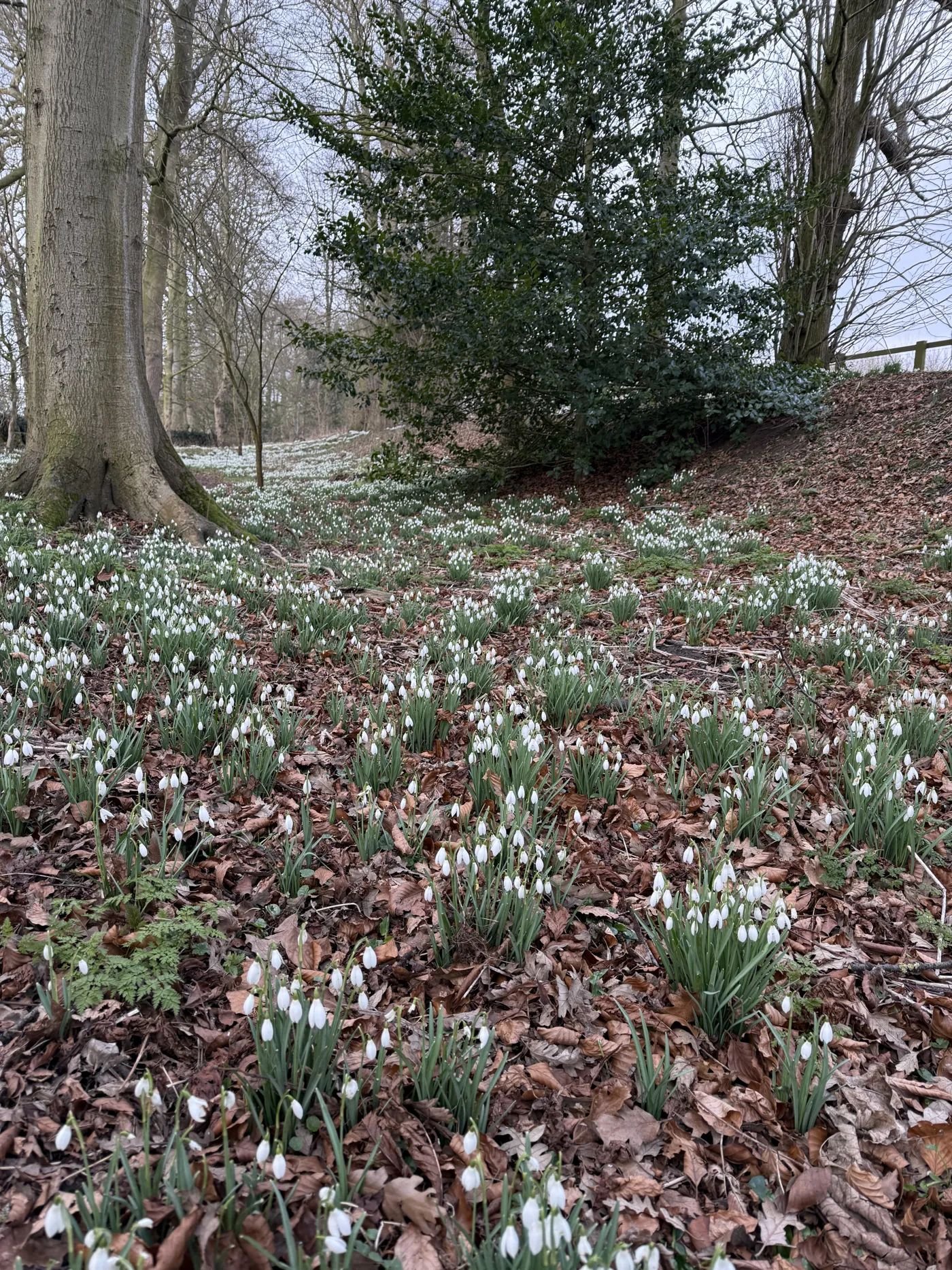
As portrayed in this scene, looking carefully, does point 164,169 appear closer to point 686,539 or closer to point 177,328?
point 686,539

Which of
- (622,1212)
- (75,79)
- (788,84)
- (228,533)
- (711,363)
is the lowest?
(622,1212)

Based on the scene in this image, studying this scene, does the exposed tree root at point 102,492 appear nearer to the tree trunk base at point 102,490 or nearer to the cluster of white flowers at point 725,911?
the tree trunk base at point 102,490

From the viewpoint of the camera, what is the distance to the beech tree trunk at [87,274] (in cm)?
589

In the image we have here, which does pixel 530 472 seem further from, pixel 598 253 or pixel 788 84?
pixel 788 84

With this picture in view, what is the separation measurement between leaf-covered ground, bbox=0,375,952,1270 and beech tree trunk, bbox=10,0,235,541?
6.21 ft

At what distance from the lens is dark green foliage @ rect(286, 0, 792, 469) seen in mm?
9984

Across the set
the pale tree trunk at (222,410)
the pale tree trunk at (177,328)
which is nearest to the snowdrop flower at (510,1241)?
the pale tree trunk at (177,328)

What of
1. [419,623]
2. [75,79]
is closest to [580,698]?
[419,623]

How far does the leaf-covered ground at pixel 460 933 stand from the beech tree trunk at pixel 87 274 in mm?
1893

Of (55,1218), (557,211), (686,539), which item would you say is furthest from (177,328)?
(55,1218)

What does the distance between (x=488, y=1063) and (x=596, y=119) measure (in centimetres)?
1211

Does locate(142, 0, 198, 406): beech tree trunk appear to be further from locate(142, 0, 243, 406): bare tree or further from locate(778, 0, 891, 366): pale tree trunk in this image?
locate(778, 0, 891, 366): pale tree trunk

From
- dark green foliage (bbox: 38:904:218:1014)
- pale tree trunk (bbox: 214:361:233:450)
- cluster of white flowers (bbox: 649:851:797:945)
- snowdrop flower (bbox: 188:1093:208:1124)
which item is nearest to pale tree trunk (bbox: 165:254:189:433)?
pale tree trunk (bbox: 214:361:233:450)

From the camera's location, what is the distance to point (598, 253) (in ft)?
35.0
